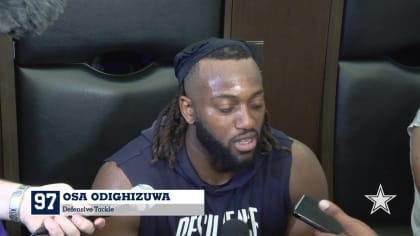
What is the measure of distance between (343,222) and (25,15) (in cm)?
63

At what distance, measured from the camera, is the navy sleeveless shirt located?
1.29 m

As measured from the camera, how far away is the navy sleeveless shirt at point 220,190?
129cm

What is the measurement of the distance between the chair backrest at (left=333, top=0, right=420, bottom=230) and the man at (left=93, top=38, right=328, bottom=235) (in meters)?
0.39

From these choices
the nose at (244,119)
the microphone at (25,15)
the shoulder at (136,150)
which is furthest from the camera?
the shoulder at (136,150)

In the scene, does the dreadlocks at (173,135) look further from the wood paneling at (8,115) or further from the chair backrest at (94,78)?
the wood paneling at (8,115)

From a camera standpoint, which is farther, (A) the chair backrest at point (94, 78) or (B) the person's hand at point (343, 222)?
(A) the chair backrest at point (94, 78)

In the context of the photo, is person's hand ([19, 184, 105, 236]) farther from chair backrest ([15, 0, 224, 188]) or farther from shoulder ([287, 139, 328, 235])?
chair backrest ([15, 0, 224, 188])

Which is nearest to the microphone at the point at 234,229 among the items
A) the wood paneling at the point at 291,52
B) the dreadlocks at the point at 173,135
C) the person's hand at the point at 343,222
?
the person's hand at the point at 343,222

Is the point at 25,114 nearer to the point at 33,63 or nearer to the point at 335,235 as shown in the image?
the point at 33,63

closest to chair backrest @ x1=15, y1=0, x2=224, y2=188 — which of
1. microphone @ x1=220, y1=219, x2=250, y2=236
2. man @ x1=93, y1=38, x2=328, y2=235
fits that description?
man @ x1=93, y1=38, x2=328, y2=235

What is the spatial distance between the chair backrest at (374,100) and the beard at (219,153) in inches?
22.5

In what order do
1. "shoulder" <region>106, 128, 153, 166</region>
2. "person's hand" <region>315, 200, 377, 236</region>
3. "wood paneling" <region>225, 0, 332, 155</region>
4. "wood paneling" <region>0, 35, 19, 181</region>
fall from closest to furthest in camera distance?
"person's hand" <region>315, 200, 377, 236</region> < "shoulder" <region>106, 128, 153, 166</region> < "wood paneling" <region>0, 35, 19, 181</region> < "wood paneling" <region>225, 0, 332, 155</region>

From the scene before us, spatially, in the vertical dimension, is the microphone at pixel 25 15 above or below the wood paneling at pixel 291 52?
above

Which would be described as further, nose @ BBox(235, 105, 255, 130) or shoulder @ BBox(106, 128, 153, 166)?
shoulder @ BBox(106, 128, 153, 166)
